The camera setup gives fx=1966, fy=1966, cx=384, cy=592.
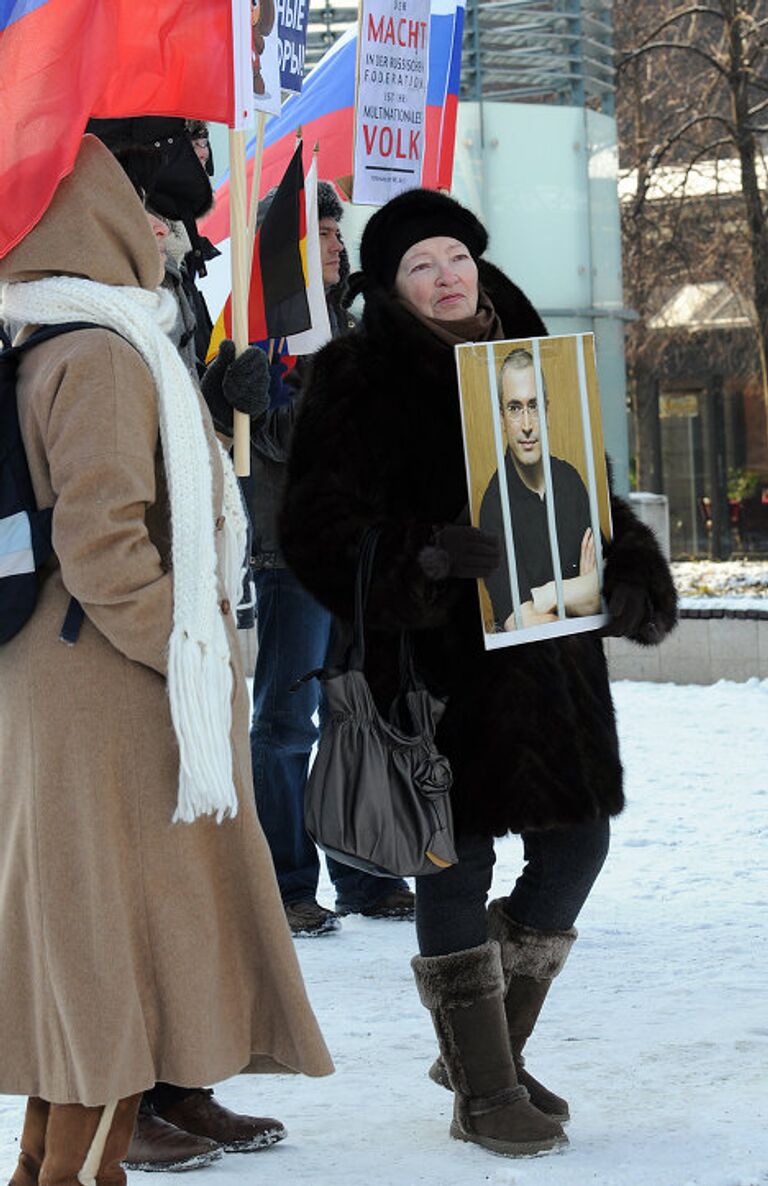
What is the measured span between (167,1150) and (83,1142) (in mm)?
556

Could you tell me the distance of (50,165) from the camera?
140 inches

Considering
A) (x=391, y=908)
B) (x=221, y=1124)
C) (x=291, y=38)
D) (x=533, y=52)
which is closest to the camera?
(x=221, y=1124)

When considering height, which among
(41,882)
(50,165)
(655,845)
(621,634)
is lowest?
(655,845)

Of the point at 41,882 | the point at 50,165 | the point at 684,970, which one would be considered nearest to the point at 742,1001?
the point at 684,970

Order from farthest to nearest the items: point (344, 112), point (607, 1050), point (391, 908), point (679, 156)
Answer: point (679, 156) → point (344, 112) → point (391, 908) → point (607, 1050)

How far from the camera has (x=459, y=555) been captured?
3.67 m

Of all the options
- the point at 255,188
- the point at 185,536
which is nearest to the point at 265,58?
the point at 255,188

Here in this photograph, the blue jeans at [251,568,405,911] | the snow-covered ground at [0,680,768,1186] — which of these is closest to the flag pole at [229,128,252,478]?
the blue jeans at [251,568,405,911]

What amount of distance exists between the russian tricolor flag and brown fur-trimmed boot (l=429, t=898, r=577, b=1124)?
11.3ft

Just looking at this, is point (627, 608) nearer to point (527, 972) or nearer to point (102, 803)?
point (527, 972)

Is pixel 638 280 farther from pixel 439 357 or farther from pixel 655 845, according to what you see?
pixel 439 357

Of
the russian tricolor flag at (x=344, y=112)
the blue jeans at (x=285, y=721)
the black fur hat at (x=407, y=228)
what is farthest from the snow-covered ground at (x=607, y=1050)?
the russian tricolor flag at (x=344, y=112)

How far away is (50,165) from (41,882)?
1.29 m

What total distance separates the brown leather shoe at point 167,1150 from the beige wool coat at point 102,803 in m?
0.49
